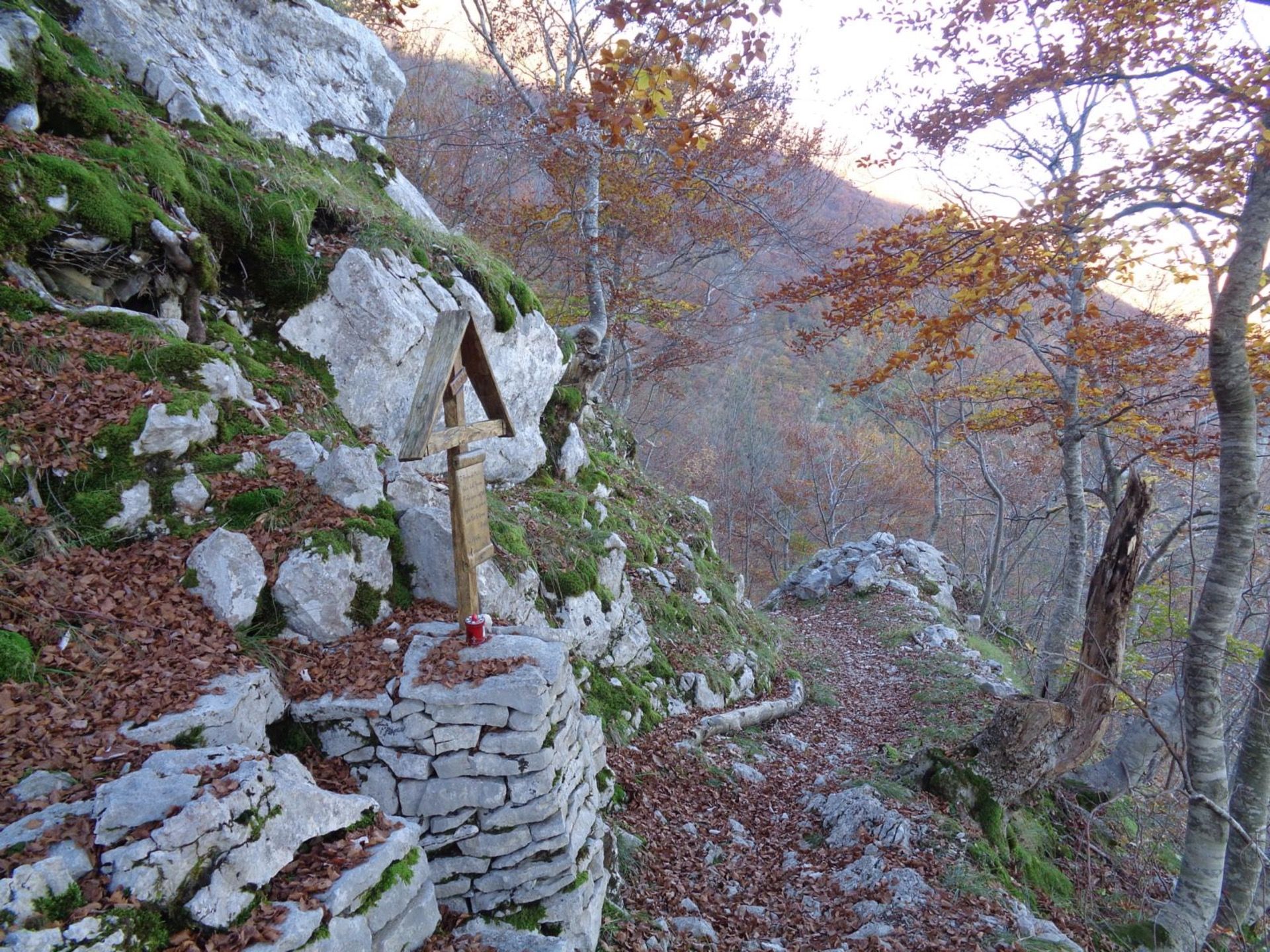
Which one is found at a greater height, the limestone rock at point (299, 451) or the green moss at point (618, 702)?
the limestone rock at point (299, 451)

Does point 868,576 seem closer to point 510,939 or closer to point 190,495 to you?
point 510,939

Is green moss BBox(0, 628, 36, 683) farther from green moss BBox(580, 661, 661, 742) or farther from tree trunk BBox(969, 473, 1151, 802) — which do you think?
tree trunk BBox(969, 473, 1151, 802)

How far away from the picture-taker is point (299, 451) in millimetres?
4949

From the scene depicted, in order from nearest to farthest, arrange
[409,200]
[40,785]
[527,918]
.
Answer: [40,785] → [527,918] → [409,200]

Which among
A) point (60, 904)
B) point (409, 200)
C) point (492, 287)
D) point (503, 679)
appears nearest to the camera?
point (60, 904)

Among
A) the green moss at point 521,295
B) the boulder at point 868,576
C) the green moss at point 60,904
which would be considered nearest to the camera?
the green moss at point 60,904

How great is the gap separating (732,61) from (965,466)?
24765 millimetres

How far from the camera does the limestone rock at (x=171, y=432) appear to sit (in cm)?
426

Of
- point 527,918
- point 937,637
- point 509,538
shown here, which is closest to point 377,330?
point 509,538

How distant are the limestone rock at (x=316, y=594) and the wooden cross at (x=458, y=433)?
742mm

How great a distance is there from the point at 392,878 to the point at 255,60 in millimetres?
9585

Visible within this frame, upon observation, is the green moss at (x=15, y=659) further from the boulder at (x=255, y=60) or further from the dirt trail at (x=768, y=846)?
the boulder at (x=255, y=60)

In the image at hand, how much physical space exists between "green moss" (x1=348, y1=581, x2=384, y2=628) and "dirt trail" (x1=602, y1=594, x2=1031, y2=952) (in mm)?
2534

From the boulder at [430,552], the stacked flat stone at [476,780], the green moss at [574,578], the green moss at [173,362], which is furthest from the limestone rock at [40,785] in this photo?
the green moss at [574,578]
